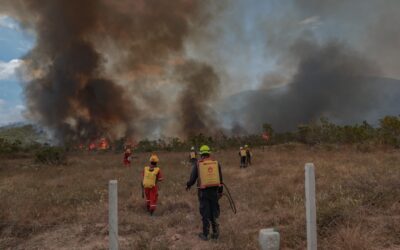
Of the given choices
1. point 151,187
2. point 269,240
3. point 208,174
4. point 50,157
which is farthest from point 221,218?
point 50,157

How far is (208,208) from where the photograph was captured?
7.85 meters

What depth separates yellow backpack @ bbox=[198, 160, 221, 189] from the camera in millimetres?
7707

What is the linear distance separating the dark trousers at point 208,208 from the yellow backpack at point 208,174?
0.19 m

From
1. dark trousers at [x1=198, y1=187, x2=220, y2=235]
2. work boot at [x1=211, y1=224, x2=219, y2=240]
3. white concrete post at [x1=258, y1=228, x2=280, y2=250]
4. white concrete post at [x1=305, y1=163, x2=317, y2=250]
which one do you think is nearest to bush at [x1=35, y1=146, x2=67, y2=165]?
dark trousers at [x1=198, y1=187, x2=220, y2=235]

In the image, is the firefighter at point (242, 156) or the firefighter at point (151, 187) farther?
the firefighter at point (242, 156)

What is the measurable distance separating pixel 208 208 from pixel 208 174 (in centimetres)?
69

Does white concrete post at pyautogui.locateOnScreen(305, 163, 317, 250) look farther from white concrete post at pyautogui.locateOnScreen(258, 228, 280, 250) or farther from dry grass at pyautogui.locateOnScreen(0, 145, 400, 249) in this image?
dry grass at pyautogui.locateOnScreen(0, 145, 400, 249)

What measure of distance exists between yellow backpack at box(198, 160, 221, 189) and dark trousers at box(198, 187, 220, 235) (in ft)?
0.62

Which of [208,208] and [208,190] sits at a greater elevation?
[208,190]

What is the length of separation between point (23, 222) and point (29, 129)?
188883 mm

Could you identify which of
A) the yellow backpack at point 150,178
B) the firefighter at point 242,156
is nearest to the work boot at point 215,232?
the yellow backpack at point 150,178

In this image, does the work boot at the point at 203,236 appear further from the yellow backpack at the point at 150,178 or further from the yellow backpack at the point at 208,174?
the yellow backpack at the point at 150,178

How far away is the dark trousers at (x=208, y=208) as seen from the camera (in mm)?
7777

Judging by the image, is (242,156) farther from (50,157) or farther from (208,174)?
(50,157)
